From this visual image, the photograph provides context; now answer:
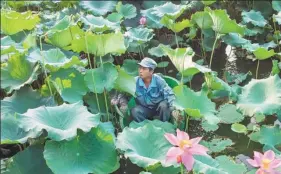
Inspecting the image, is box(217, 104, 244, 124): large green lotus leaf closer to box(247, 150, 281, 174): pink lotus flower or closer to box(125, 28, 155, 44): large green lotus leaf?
box(125, 28, 155, 44): large green lotus leaf

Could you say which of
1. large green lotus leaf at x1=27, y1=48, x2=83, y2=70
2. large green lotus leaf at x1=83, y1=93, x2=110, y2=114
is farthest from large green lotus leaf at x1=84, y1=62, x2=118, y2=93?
large green lotus leaf at x1=83, y1=93, x2=110, y2=114

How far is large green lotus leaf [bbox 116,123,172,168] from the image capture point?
3.26 m

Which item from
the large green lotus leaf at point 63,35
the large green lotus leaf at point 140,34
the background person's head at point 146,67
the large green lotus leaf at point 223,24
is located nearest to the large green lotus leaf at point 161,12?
the large green lotus leaf at point 140,34

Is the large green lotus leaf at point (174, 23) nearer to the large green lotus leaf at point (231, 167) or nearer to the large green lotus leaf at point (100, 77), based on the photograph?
the large green lotus leaf at point (100, 77)

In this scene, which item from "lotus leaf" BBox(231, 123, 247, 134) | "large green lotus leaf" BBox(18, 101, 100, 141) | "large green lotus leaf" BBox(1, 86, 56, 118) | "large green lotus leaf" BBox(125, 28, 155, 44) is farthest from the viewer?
"large green lotus leaf" BBox(125, 28, 155, 44)

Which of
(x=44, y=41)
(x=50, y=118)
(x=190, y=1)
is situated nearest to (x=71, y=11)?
(x=44, y=41)

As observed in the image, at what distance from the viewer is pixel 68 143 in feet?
11.1

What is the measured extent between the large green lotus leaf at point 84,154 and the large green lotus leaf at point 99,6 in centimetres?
273

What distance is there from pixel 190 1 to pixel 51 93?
3001 mm

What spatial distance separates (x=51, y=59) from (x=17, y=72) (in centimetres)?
31

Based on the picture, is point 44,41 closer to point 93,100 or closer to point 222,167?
point 93,100

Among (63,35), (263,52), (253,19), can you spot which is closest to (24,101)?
(63,35)

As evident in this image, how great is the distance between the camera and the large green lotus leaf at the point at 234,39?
5082 millimetres

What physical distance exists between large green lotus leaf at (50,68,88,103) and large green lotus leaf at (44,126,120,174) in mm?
542
